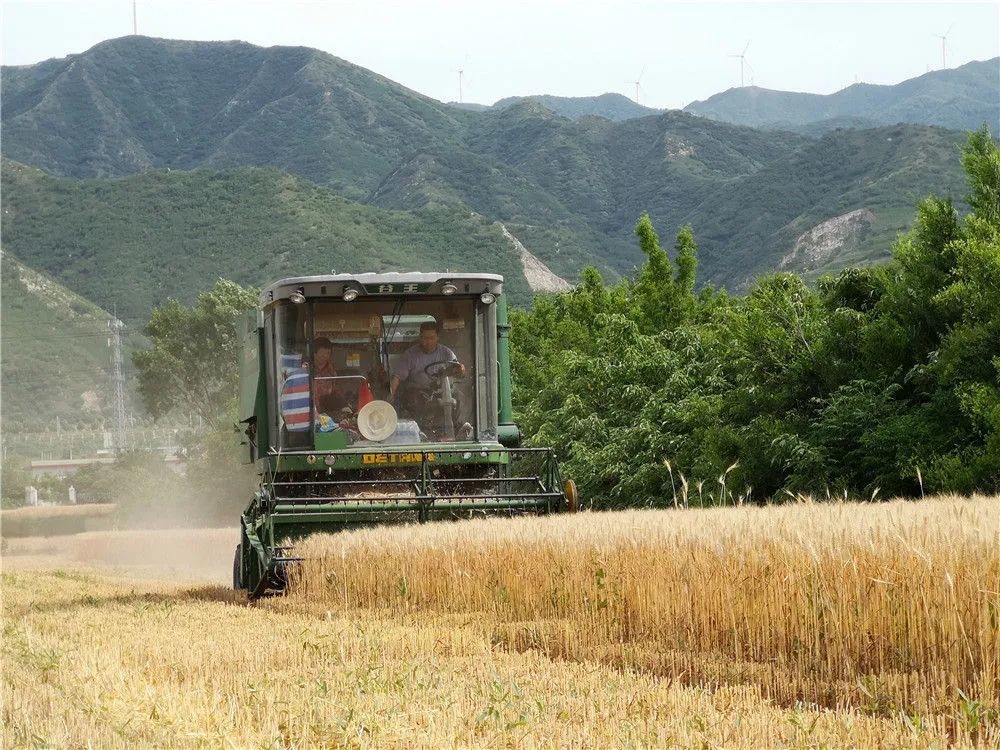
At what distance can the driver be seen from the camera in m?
13.0

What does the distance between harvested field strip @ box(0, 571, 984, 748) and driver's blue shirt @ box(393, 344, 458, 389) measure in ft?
14.8

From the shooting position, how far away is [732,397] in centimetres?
1866

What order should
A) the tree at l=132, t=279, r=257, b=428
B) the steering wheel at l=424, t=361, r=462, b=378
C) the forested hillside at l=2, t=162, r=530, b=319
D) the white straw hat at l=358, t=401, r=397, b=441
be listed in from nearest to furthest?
1. the white straw hat at l=358, t=401, r=397, b=441
2. the steering wheel at l=424, t=361, r=462, b=378
3. the tree at l=132, t=279, r=257, b=428
4. the forested hillside at l=2, t=162, r=530, b=319

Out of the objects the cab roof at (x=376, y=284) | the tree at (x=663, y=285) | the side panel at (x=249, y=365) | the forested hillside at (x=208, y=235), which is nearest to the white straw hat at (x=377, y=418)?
the cab roof at (x=376, y=284)

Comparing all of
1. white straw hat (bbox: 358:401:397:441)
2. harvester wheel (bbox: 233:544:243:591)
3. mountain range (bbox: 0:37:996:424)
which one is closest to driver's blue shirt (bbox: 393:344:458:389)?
white straw hat (bbox: 358:401:397:441)

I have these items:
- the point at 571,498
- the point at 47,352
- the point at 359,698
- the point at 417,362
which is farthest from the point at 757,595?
the point at 47,352

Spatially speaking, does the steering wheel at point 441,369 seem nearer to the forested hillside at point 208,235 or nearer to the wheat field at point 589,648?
the wheat field at point 589,648

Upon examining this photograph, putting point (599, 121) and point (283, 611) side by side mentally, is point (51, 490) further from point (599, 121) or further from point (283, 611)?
point (599, 121)

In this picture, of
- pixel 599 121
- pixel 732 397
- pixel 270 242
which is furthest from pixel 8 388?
pixel 599 121

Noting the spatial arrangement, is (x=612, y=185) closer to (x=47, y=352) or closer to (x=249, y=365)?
(x=47, y=352)

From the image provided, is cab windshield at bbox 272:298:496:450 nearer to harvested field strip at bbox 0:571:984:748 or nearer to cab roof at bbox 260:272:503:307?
cab roof at bbox 260:272:503:307

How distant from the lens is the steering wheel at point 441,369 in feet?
42.9

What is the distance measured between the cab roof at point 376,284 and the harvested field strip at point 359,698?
4.77m

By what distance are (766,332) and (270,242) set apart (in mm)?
95960
